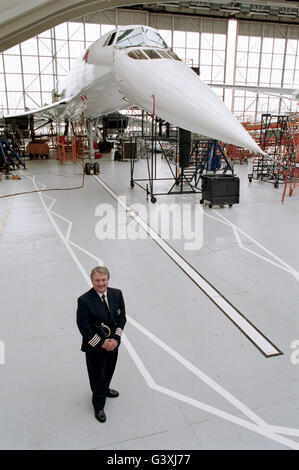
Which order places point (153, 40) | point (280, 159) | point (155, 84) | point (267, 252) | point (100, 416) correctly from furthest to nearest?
point (280, 159) < point (153, 40) < point (155, 84) < point (267, 252) < point (100, 416)

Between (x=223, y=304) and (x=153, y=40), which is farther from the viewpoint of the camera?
(x=153, y=40)

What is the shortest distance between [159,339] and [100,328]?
156 cm

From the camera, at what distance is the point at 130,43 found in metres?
9.66

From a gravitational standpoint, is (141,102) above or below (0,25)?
above

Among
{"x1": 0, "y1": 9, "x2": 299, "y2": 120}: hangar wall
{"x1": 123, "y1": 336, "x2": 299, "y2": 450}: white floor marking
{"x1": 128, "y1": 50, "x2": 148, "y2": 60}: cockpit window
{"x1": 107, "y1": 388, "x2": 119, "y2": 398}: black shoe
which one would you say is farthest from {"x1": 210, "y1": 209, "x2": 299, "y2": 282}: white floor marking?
{"x1": 0, "y1": 9, "x2": 299, "y2": 120}: hangar wall

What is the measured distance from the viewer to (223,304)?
507cm

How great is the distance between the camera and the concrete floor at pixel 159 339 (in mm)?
2979

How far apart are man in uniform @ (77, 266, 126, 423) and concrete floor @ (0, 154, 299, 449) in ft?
1.22

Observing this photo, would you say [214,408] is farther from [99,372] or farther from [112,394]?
[99,372]

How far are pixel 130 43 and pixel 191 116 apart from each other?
13.6ft

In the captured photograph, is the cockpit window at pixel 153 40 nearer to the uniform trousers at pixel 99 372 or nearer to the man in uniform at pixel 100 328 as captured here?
the man in uniform at pixel 100 328

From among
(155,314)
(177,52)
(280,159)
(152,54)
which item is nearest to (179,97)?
(152,54)

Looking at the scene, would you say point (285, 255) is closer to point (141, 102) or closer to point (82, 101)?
point (141, 102)
